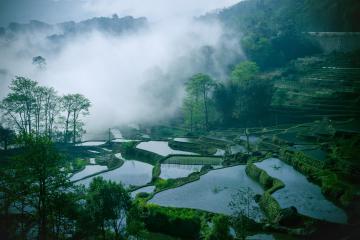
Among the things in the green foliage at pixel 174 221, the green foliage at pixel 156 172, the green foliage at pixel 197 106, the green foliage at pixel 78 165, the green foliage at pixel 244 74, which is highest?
the green foliage at pixel 244 74

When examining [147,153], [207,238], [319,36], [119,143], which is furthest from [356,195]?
[319,36]

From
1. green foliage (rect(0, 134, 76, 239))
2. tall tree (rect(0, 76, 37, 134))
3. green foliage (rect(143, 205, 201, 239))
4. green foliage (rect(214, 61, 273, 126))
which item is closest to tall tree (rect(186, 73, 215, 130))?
green foliage (rect(214, 61, 273, 126))

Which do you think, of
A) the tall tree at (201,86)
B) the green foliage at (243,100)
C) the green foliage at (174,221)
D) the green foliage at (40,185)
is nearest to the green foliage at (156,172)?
the green foliage at (174,221)

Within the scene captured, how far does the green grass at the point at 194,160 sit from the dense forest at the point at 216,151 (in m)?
0.14

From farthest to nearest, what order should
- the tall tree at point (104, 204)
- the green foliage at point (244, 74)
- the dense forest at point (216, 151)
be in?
1. the green foliage at point (244, 74)
2. the tall tree at point (104, 204)
3. the dense forest at point (216, 151)

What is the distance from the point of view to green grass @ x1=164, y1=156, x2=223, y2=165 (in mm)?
45531

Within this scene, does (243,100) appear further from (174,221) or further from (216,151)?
(174,221)

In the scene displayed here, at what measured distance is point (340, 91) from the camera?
5847 centimetres

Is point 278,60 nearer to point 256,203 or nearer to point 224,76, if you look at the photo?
point 224,76

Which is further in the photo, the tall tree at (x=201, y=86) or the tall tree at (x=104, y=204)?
the tall tree at (x=201, y=86)

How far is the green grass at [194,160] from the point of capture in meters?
45.5

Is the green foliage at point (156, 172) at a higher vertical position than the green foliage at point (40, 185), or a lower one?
lower

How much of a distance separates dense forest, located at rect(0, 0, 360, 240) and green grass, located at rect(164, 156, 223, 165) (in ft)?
0.47

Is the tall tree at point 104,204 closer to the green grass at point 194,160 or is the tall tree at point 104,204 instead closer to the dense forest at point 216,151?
A: the dense forest at point 216,151
